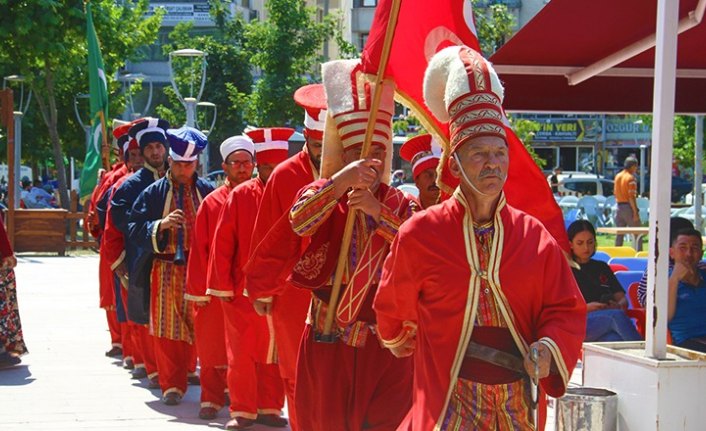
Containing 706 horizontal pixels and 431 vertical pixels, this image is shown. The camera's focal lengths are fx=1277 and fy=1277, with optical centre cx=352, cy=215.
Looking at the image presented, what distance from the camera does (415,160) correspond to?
770cm

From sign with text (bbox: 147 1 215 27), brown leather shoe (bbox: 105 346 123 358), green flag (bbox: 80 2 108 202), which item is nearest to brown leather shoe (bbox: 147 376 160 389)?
brown leather shoe (bbox: 105 346 123 358)

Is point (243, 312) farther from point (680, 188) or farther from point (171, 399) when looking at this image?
point (680, 188)

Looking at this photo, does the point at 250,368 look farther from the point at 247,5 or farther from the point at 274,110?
the point at 247,5

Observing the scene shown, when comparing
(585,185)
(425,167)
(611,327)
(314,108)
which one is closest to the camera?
(314,108)

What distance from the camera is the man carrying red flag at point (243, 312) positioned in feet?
28.5

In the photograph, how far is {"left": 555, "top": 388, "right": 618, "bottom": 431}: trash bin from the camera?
20.7ft

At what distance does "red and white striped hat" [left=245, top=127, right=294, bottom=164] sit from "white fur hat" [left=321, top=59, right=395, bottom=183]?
2.94 meters

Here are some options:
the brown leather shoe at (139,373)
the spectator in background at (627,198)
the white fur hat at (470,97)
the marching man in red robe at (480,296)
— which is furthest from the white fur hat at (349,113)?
the spectator in background at (627,198)

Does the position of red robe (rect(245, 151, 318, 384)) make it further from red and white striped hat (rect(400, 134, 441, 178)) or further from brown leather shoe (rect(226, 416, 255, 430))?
brown leather shoe (rect(226, 416, 255, 430))

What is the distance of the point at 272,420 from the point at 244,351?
566 mm

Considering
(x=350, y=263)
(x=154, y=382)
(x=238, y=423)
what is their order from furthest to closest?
(x=154, y=382) → (x=238, y=423) → (x=350, y=263)

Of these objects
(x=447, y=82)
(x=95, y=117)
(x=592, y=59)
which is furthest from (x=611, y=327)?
(x=95, y=117)

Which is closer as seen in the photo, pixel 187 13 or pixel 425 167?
pixel 425 167

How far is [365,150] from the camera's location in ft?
18.3
